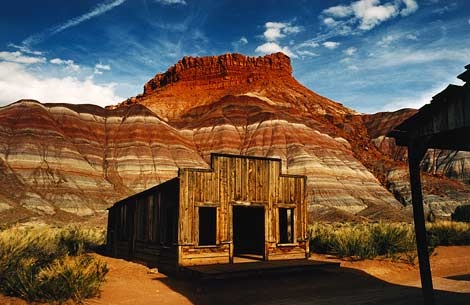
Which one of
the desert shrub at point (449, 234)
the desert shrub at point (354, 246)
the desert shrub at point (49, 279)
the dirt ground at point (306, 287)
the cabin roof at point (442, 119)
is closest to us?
the cabin roof at point (442, 119)

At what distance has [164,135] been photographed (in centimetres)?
7119

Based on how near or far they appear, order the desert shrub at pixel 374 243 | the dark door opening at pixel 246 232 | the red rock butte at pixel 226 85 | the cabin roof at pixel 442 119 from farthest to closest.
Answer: the red rock butte at pixel 226 85
the dark door opening at pixel 246 232
the desert shrub at pixel 374 243
the cabin roof at pixel 442 119

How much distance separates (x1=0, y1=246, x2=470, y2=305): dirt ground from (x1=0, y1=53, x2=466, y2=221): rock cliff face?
36.3m

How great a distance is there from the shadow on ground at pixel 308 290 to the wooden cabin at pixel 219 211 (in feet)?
4.60

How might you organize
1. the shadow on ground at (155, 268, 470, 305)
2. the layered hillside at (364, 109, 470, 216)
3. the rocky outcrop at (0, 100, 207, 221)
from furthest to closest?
the layered hillside at (364, 109, 470, 216) → the rocky outcrop at (0, 100, 207, 221) → the shadow on ground at (155, 268, 470, 305)

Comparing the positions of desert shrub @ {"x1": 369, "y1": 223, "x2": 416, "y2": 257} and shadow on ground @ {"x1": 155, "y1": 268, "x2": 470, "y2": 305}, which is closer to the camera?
shadow on ground @ {"x1": 155, "y1": 268, "x2": 470, "y2": 305}

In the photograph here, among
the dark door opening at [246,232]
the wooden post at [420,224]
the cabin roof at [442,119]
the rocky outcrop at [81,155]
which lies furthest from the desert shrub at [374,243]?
the rocky outcrop at [81,155]

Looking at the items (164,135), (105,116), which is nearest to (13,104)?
(105,116)

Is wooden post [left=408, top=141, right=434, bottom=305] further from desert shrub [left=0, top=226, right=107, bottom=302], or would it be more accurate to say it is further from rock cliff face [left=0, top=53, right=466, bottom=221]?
rock cliff face [left=0, top=53, right=466, bottom=221]

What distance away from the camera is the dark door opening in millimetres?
18312

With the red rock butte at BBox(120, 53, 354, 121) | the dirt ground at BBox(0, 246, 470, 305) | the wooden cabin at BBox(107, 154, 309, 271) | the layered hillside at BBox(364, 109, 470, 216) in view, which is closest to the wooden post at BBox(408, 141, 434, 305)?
the dirt ground at BBox(0, 246, 470, 305)

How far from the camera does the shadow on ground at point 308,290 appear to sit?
10130mm

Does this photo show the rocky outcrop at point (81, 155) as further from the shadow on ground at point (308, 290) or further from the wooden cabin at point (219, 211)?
the shadow on ground at point (308, 290)

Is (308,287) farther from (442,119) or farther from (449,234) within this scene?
(449,234)
